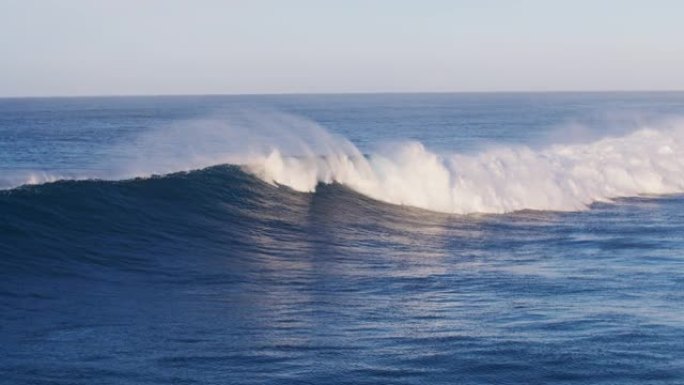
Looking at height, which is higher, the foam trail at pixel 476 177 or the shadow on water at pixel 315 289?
the foam trail at pixel 476 177

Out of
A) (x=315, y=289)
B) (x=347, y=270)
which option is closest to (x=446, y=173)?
(x=347, y=270)

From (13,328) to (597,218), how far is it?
14733 millimetres

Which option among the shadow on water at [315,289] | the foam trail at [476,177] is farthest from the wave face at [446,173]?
the shadow on water at [315,289]

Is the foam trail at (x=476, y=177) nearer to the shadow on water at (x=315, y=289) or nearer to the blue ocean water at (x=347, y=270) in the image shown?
the blue ocean water at (x=347, y=270)

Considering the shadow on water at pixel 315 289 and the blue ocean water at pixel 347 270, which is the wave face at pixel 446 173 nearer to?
the blue ocean water at pixel 347 270

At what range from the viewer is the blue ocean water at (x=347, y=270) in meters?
10.4

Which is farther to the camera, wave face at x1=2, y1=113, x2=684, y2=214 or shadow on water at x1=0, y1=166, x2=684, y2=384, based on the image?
wave face at x1=2, y1=113, x2=684, y2=214

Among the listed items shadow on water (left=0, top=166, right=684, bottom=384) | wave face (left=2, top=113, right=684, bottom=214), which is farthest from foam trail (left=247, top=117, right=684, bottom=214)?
shadow on water (left=0, top=166, right=684, bottom=384)

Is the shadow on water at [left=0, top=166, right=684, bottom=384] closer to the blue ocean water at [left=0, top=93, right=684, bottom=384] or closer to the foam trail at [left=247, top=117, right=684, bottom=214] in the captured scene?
the blue ocean water at [left=0, top=93, right=684, bottom=384]

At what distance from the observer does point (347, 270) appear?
16297mm

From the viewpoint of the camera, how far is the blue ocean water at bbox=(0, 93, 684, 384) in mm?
10367

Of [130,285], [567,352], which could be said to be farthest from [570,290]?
[130,285]

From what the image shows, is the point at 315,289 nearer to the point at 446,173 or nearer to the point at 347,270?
the point at 347,270

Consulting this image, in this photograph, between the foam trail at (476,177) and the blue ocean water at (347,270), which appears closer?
the blue ocean water at (347,270)
